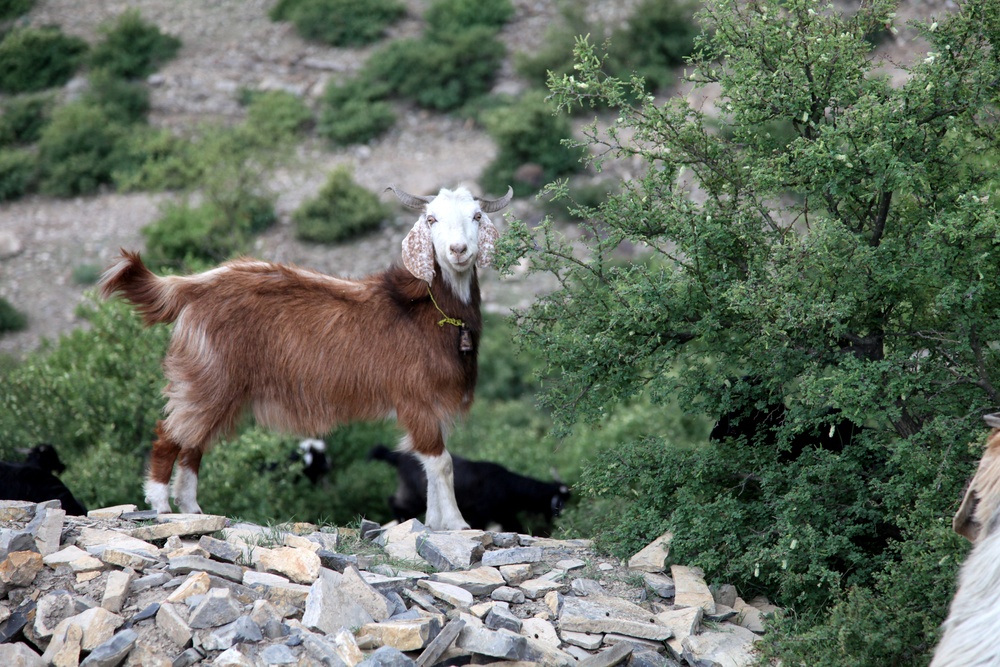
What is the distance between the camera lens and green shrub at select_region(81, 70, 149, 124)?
20.4m

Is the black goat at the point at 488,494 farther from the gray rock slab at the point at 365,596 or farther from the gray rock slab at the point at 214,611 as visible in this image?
the gray rock slab at the point at 214,611

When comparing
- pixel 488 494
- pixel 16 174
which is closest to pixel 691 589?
pixel 488 494

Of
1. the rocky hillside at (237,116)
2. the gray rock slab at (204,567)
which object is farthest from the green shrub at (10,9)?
the gray rock slab at (204,567)

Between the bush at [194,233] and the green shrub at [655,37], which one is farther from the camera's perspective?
the green shrub at [655,37]

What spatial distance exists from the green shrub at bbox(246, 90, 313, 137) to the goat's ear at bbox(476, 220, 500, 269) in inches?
507

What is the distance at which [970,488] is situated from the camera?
3.62 m

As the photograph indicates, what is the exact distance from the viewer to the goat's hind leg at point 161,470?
5859mm

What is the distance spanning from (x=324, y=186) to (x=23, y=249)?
5.54 metres

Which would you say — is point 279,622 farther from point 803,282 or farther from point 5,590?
point 803,282

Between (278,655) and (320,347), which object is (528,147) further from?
(278,655)

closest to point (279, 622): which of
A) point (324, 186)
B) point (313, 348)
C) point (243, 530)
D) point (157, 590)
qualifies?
point (157, 590)

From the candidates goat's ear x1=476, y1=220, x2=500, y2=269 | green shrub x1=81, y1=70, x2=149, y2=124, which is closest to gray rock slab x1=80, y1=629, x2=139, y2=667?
goat's ear x1=476, y1=220, x2=500, y2=269

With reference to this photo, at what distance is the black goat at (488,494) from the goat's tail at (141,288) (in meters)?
3.14

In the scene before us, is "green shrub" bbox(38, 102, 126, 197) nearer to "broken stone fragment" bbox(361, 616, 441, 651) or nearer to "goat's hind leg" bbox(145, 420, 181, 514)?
"goat's hind leg" bbox(145, 420, 181, 514)
